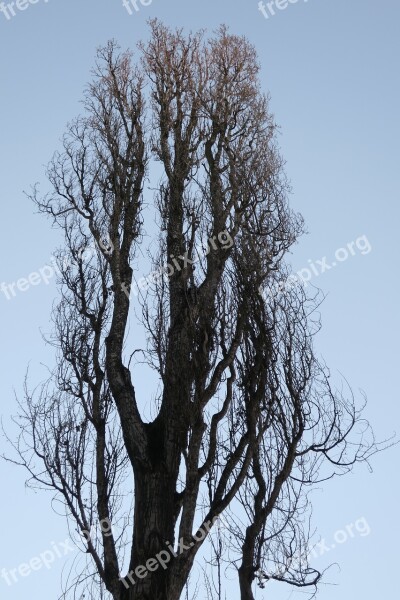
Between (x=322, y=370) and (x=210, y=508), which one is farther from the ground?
(x=322, y=370)

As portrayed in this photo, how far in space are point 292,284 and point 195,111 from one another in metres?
3.30

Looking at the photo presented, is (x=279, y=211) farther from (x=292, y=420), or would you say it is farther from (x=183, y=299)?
(x=292, y=420)

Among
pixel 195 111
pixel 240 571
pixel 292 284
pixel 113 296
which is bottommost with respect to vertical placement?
pixel 240 571

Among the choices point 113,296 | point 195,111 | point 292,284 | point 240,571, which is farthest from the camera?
point 195,111

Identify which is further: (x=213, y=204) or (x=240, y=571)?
(x=213, y=204)

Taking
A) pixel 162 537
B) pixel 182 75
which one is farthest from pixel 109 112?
pixel 162 537

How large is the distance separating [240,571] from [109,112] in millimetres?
6559

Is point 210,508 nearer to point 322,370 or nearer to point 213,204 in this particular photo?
point 322,370

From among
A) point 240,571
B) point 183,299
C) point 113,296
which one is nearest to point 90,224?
point 113,296

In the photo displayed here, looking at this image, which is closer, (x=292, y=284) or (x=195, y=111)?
(x=292, y=284)

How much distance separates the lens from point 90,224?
12453 millimetres

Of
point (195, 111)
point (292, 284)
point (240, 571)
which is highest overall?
point (195, 111)

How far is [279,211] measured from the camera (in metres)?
12.1

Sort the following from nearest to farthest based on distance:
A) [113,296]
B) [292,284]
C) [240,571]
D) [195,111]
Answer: [240,571] → [292,284] → [113,296] → [195,111]
